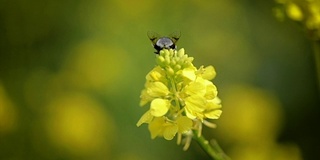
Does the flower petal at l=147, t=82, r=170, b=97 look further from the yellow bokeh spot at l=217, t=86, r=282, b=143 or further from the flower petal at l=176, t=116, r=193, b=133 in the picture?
the yellow bokeh spot at l=217, t=86, r=282, b=143

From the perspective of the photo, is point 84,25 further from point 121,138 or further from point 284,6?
point 284,6

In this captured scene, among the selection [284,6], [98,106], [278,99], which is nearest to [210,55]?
[278,99]

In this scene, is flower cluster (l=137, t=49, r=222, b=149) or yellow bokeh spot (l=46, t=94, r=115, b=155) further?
yellow bokeh spot (l=46, t=94, r=115, b=155)

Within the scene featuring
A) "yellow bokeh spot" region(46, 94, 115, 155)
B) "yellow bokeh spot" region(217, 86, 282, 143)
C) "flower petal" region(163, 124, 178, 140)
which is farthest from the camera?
"yellow bokeh spot" region(46, 94, 115, 155)

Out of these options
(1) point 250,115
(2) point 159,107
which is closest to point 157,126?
(2) point 159,107

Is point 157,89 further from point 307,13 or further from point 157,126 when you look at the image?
→ point 307,13

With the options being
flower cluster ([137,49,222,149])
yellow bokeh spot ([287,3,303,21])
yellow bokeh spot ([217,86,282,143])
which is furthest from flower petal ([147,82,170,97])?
yellow bokeh spot ([217,86,282,143])

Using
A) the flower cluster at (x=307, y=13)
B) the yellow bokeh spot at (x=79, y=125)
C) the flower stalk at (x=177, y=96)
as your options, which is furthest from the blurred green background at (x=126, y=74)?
the flower stalk at (x=177, y=96)
